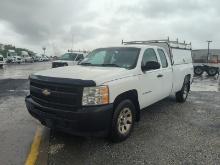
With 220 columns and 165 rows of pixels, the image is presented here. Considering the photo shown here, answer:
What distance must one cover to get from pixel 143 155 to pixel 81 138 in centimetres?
137

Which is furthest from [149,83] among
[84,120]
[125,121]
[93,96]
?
[84,120]

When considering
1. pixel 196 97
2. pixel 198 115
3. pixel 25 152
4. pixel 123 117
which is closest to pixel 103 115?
pixel 123 117

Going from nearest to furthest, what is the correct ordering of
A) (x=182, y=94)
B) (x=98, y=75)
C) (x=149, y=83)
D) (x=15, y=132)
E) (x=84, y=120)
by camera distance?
(x=84, y=120)
(x=98, y=75)
(x=15, y=132)
(x=149, y=83)
(x=182, y=94)

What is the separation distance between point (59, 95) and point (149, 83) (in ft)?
7.40

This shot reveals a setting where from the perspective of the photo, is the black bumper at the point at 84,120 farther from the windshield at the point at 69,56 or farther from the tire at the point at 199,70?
the tire at the point at 199,70

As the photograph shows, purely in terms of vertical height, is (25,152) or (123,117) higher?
(123,117)

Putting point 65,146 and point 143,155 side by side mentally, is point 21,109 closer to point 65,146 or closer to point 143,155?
point 65,146

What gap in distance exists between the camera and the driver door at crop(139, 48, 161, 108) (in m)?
5.82

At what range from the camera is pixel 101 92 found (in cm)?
451

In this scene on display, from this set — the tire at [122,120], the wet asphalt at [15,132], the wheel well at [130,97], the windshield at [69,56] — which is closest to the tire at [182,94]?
the wheel well at [130,97]

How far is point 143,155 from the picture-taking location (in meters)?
4.53

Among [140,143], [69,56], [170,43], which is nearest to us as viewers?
[140,143]

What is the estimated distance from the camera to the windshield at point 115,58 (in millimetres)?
5817

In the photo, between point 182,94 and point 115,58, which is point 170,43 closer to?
point 182,94
